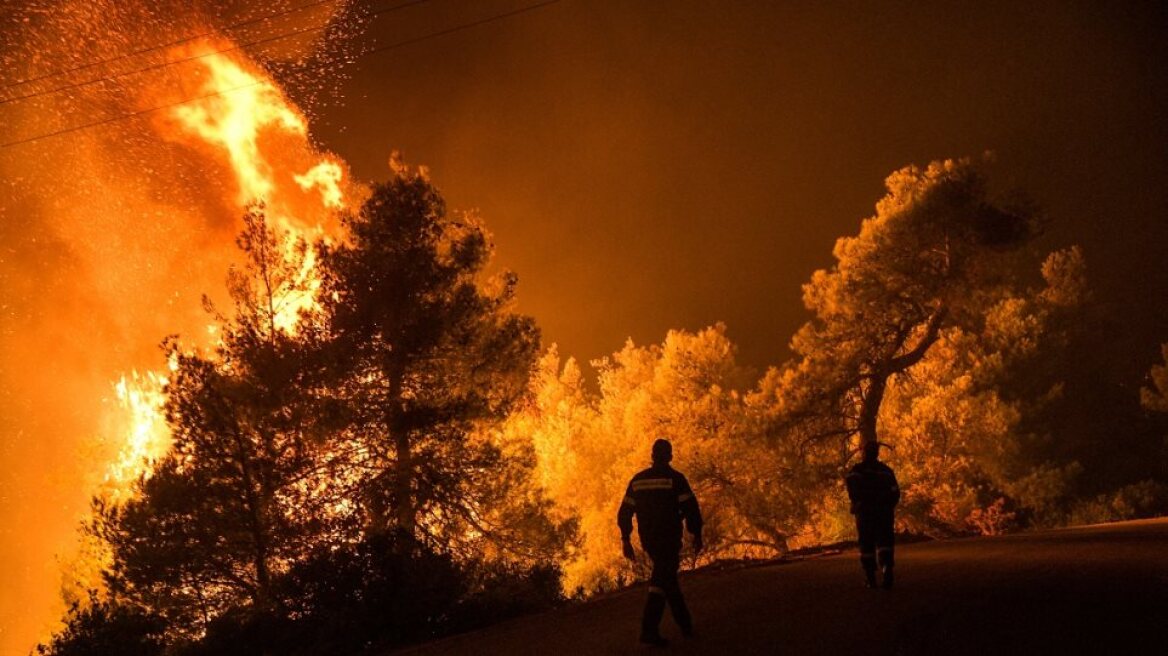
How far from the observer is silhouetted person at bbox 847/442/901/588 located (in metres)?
9.45

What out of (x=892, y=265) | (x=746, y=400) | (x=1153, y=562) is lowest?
(x=1153, y=562)

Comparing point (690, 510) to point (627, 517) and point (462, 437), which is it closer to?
point (627, 517)

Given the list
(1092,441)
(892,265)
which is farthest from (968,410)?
(892,265)

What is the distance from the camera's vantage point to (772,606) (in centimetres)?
873

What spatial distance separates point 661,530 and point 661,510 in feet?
0.61

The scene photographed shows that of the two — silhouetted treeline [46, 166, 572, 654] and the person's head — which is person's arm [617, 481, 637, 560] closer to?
the person's head

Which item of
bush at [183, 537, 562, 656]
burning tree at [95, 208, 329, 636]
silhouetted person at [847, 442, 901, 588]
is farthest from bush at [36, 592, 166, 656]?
silhouetted person at [847, 442, 901, 588]

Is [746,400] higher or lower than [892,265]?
lower

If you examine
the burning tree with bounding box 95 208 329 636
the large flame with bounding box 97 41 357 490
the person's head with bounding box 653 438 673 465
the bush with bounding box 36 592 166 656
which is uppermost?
the large flame with bounding box 97 41 357 490

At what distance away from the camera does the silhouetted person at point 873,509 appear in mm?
9453

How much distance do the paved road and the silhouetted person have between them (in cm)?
35

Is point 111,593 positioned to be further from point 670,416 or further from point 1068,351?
point 1068,351

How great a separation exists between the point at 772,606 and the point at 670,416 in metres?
23.9

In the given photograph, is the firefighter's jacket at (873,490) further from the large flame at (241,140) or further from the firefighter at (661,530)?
the large flame at (241,140)
